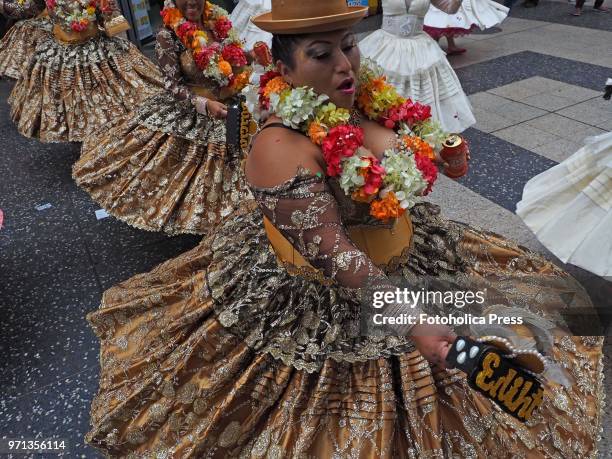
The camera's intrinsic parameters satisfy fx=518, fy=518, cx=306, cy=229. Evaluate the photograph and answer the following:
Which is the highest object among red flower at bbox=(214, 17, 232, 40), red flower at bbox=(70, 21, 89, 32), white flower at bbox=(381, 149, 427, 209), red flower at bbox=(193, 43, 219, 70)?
white flower at bbox=(381, 149, 427, 209)

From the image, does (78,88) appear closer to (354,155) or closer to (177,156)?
(177,156)

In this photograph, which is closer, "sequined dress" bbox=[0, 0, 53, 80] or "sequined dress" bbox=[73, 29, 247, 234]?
"sequined dress" bbox=[73, 29, 247, 234]

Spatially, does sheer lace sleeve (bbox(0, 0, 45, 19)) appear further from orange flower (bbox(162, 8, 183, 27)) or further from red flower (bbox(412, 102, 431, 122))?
red flower (bbox(412, 102, 431, 122))

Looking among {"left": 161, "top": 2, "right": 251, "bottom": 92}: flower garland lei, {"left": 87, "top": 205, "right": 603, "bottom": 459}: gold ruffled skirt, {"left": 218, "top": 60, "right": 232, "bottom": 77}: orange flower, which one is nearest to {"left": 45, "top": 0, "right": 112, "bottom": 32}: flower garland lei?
{"left": 161, "top": 2, "right": 251, "bottom": 92}: flower garland lei

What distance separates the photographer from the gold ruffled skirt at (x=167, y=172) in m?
3.40

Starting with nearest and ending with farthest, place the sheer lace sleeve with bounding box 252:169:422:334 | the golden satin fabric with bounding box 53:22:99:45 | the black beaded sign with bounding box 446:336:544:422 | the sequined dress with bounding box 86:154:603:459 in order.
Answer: the black beaded sign with bounding box 446:336:544:422 → the sheer lace sleeve with bounding box 252:169:422:334 → the sequined dress with bounding box 86:154:603:459 → the golden satin fabric with bounding box 53:22:99:45

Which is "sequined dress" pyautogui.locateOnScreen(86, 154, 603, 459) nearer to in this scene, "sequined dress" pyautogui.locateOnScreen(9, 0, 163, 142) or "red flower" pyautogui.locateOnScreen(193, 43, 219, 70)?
"red flower" pyautogui.locateOnScreen(193, 43, 219, 70)

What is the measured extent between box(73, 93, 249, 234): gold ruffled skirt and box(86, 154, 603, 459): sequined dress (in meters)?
1.11

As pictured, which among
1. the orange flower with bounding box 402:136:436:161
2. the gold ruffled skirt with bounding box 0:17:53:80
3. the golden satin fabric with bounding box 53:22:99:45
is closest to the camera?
the orange flower with bounding box 402:136:436:161

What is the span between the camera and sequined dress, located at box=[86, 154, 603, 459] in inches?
67.3

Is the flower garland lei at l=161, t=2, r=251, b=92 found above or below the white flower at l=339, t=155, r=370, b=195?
below

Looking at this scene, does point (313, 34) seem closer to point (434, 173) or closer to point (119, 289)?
point (434, 173)

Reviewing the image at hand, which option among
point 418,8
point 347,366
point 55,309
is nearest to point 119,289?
point 55,309

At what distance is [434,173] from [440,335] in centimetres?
77
